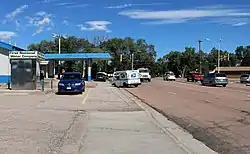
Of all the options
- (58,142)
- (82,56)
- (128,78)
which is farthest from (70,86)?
(82,56)

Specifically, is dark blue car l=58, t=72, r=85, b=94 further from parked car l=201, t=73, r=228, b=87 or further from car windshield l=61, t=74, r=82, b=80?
parked car l=201, t=73, r=228, b=87

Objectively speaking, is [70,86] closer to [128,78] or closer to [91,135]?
[128,78]

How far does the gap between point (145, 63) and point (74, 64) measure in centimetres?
4247

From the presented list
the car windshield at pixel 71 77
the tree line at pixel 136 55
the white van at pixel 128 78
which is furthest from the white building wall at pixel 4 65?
the tree line at pixel 136 55

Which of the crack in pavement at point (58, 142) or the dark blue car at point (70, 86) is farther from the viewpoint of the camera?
the dark blue car at point (70, 86)

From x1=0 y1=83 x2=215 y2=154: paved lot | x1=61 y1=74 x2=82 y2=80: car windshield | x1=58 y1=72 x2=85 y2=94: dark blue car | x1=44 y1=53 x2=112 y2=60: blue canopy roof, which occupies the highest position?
x1=44 y1=53 x2=112 y2=60: blue canopy roof

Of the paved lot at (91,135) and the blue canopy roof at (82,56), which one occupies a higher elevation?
the blue canopy roof at (82,56)

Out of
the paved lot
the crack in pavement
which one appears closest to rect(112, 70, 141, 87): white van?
the paved lot

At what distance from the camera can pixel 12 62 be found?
33.1 meters

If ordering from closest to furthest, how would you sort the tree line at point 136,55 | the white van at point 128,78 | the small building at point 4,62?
1. the white van at point 128,78
2. the small building at point 4,62
3. the tree line at point 136,55

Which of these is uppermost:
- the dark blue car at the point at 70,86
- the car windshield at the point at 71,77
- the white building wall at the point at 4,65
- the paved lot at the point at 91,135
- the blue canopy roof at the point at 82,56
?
the blue canopy roof at the point at 82,56

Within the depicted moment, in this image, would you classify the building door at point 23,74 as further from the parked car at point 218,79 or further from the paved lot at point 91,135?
the parked car at point 218,79

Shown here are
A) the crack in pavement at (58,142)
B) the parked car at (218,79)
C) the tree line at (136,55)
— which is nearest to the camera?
the crack in pavement at (58,142)

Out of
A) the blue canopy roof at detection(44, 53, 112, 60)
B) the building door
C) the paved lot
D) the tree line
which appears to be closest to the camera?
the paved lot
